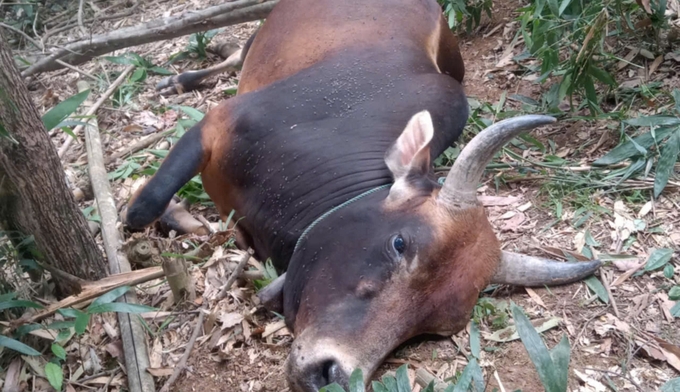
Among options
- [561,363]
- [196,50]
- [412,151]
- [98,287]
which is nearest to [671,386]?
[561,363]

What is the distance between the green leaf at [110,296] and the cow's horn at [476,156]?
145cm

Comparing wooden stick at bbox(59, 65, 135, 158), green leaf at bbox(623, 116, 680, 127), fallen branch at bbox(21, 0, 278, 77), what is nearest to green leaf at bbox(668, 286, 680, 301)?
green leaf at bbox(623, 116, 680, 127)

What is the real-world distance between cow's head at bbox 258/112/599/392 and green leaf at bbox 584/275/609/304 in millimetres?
109

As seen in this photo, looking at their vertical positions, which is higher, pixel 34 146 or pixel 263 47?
pixel 34 146

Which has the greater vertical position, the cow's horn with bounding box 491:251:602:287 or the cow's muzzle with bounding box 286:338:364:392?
the cow's muzzle with bounding box 286:338:364:392

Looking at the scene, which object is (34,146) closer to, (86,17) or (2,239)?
(2,239)

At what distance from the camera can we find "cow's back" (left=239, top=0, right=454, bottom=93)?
4.52 metres

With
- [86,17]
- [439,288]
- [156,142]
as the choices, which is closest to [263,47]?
[156,142]

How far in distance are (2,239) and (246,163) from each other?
1274 millimetres

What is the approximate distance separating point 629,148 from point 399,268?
6.71ft

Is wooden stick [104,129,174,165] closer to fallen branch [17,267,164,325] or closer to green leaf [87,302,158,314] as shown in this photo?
fallen branch [17,267,164,325]

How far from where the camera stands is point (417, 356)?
10.2ft

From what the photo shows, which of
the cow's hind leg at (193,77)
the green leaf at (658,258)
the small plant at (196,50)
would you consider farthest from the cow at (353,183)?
the small plant at (196,50)

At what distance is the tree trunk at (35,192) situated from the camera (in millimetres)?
2803
